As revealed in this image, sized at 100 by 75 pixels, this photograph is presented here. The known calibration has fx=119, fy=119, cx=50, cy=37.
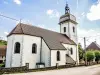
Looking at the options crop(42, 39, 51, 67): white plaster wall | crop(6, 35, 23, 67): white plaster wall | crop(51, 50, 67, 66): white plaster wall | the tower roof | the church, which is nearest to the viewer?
crop(6, 35, 23, 67): white plaster wall

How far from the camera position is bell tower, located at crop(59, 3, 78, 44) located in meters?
34.0

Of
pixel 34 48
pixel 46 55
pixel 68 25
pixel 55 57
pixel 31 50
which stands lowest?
pixel 55 57

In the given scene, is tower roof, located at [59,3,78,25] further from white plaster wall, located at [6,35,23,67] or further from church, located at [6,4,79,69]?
white plaster wall, located at [6,35,23,67]

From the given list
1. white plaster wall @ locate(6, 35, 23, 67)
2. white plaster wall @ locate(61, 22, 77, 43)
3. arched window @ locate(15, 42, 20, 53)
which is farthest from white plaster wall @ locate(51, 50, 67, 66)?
white plaster wall @ locate(61, 22, 77, 43)

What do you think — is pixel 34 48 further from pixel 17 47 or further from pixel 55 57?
pixel 55 57

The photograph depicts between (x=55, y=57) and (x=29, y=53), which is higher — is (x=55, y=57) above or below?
below

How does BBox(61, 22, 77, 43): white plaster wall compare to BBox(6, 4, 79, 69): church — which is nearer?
BBox(6, 4, 79, 69): church

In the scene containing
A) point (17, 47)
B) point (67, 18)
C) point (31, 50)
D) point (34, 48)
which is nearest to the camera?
point (17, 47)

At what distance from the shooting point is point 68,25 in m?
34.1

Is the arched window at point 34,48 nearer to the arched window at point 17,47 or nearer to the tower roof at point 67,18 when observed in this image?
the arched window at point 17,47

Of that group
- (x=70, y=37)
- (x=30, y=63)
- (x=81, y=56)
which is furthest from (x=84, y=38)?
(x=81, y=56)

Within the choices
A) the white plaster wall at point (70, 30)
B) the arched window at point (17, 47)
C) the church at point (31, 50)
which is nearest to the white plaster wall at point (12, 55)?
the church at point (31, 50)

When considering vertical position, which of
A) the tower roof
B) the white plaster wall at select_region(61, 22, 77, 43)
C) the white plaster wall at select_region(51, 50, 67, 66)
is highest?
the tower roof

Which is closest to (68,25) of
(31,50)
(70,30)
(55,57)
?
(70,30)
